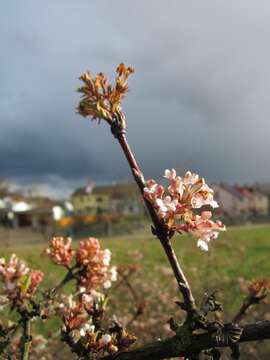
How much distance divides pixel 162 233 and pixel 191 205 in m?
0.17

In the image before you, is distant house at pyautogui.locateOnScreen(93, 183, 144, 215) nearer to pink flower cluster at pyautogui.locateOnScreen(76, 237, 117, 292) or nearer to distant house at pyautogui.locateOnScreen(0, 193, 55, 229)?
distant house at pyautogui.locateOnScreen(0, 193, 55, 229)

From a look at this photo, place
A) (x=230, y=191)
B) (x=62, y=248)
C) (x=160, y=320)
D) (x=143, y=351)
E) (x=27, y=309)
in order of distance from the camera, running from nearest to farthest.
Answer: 1. (x=143, y=351)
2. (x=27, y=309)
3. (x=62, y=248)
4. (x=160, y=320)
5. (x=230, y=191)

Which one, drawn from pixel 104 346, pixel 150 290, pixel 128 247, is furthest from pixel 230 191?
pixel 104 346

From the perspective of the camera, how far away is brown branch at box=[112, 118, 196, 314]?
1.31 metres

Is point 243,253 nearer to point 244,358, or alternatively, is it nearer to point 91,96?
point 244,358

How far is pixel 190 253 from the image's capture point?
76.6ft

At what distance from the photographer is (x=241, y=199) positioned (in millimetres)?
88812

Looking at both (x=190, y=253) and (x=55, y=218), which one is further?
(x=55, y=218)

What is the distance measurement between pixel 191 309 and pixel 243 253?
23544 mm

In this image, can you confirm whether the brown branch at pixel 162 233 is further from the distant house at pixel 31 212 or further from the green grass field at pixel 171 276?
the distant house at pixel 31 212

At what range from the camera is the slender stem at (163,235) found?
4.29ft

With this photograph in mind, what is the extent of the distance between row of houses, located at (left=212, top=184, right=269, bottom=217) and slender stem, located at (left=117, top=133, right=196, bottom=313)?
8233 centimetres

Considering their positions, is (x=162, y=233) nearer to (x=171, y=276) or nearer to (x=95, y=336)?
(x=95, y=336)

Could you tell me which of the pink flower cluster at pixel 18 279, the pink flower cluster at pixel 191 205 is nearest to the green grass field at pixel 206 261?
A: the pink flower cluster at pixel 18 279
